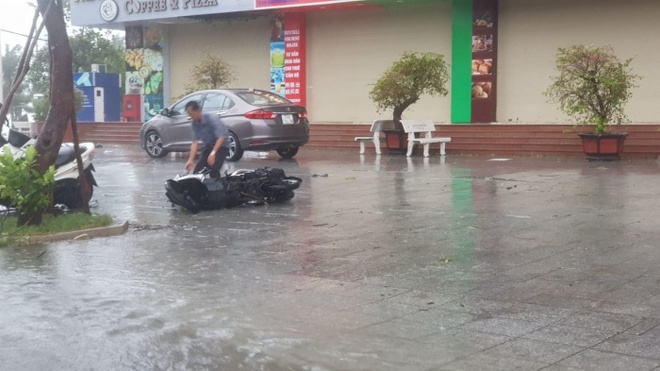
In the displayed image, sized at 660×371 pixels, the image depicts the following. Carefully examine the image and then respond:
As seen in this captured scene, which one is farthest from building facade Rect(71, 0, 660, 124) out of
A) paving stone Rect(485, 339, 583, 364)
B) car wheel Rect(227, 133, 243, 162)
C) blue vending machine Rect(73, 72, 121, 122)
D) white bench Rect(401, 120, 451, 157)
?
paving stone Rect(485, 339, 583, 364)

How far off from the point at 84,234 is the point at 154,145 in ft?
41.6

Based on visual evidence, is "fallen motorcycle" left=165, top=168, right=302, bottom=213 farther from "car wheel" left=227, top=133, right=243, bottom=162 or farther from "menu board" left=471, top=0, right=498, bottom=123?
"menu board" left=471, top=0, right=498, bottom=123

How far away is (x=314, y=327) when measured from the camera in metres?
5.70

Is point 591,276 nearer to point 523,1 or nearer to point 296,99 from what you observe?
point 523,1

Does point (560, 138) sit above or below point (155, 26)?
below

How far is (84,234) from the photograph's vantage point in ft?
30.9

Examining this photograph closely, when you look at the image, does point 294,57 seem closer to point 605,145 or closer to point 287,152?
point 287,152

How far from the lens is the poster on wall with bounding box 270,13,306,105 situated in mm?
29094

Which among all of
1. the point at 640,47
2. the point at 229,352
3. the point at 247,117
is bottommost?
the point at 229,352

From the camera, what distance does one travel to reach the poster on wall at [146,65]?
108 feet

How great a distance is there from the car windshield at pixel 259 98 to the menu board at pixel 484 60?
710 cm

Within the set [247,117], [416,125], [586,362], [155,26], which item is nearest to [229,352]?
[586,362]

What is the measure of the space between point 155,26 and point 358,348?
29.0 meters

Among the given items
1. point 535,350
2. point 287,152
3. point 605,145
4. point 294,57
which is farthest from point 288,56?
point 535,350
